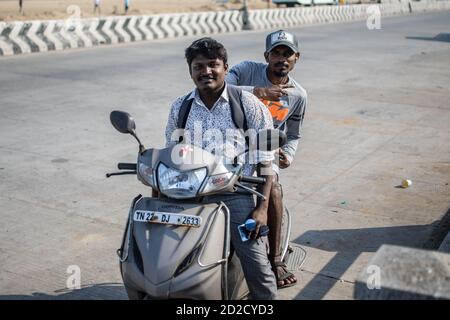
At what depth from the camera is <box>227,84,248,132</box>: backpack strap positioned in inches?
149

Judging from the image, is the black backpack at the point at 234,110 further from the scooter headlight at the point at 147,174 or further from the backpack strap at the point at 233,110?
the scooter headlight at the point at 147,174

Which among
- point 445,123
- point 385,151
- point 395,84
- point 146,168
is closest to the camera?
point 146,168

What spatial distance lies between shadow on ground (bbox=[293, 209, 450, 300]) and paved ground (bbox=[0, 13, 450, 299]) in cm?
2

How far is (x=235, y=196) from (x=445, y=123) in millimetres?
7392

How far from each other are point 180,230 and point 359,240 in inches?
107

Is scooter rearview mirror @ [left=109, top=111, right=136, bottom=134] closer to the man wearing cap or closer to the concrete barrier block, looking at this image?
the man wearing cap

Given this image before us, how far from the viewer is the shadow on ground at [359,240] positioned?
199 inches

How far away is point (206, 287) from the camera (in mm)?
3178

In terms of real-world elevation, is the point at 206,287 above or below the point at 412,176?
above

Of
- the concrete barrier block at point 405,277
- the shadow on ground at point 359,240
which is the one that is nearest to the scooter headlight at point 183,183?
the concrete barrier block at point 405,277

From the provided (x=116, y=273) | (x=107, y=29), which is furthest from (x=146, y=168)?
(x=107, y=29)

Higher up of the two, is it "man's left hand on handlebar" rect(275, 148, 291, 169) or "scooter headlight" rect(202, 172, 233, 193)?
"scooter headlight" rect(202, 172, 233, 193)

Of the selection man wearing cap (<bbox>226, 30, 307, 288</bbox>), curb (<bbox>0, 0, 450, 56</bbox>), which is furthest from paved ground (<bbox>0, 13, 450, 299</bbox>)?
curb (<bbox>0, 0, 450, 56</bbox>)
